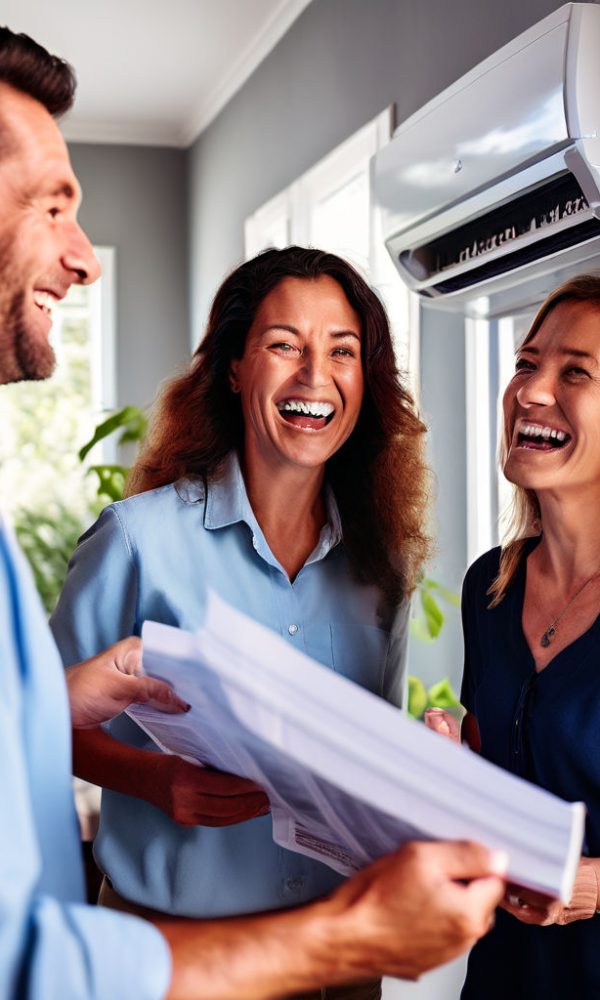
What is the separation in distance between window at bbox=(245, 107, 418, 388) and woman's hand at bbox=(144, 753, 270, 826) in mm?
1775

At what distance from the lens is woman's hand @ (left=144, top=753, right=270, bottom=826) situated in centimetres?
110

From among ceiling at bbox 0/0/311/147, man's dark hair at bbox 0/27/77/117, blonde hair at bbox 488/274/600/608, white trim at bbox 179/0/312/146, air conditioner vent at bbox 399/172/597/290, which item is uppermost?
ceiling at bbox 0/0/311/147

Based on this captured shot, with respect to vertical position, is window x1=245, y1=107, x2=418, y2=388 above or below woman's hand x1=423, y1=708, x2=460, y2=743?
above

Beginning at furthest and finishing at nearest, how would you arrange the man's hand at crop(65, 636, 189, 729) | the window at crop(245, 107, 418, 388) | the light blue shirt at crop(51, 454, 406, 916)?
the window at crop(245, 107, 418, 388) → the light blue shirt at crop(51, 454, 406, 916) → the man's hand at crop(65, 636, 189, 729)

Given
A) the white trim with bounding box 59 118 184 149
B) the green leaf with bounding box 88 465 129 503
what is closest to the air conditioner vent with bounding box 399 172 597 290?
the green leaf with bounding box 88 465 129 503

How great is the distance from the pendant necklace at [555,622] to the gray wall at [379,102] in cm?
108

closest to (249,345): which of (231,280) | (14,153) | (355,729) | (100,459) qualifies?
(231,280)

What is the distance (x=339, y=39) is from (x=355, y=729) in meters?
3.30

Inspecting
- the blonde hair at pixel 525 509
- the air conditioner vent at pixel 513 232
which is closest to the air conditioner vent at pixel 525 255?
the air conditioner vent at pixel 513 232

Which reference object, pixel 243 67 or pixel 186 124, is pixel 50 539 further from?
pixel 243 67

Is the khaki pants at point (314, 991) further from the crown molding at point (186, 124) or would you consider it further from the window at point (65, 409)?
the window at point (65, 409)

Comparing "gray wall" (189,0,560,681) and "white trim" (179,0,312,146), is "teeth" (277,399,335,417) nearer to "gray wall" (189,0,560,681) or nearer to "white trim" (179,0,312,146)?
"gray wall" (189,0,560,681)

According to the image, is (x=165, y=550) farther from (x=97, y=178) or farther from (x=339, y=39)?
(x=97, y=178)

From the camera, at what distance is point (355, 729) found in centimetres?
65
